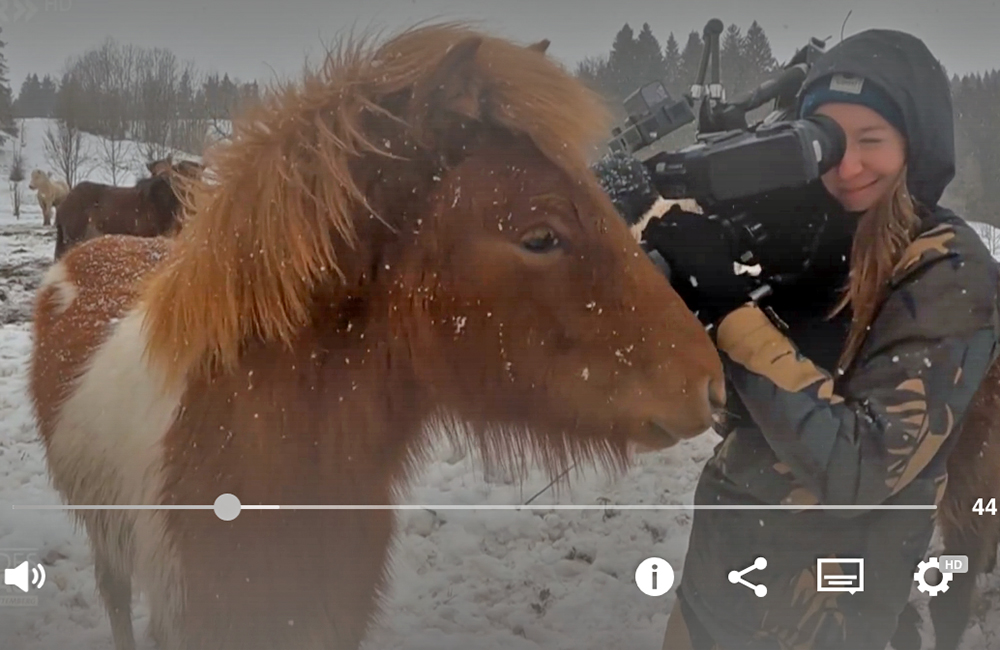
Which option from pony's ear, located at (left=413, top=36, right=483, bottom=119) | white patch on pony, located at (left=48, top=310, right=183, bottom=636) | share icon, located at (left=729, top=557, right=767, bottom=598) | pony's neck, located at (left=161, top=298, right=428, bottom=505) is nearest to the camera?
pony's ear, located at (left=413, top=36, right=483, bottom=119)

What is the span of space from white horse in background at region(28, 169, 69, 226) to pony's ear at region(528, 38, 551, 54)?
0.90 m

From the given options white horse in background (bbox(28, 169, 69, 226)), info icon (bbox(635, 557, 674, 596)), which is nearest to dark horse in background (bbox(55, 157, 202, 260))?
white horse in background (bbox(28, 169, 69, 226))

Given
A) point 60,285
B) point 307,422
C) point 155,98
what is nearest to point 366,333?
point 307,422

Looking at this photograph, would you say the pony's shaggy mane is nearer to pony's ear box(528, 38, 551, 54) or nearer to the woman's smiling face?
pony's ear box(528, 38, 551, 54)

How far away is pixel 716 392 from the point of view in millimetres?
1089

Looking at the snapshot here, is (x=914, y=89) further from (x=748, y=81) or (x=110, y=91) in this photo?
(x=110, y=91)

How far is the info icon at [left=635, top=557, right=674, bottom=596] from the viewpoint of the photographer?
141 cm

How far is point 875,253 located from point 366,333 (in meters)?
0.88

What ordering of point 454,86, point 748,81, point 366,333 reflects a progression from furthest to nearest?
point 748,81, point 366,333, point 454,86

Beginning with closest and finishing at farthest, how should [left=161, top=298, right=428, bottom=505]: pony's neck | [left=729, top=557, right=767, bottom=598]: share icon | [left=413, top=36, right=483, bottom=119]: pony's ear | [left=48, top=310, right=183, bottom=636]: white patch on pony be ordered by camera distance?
[left=413, top=36, right=483, bottom=119]: pony's ear, [left=161, top=298, right=428, bottom=505]: pony's neck, [left=48, top=310, right=183, bottom=636]: white patch on pony, [left=729, top=557, right=767, bottom=598]: share icon

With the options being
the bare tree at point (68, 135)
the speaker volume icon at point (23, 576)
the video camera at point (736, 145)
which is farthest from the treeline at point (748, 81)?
the speaker volume icon at point (23, 576)

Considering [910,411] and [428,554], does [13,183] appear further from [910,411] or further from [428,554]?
[910,411]

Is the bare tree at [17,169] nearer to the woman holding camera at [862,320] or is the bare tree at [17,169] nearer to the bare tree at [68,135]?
the bare tree at [68,135]

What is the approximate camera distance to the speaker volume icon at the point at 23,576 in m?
1.40
